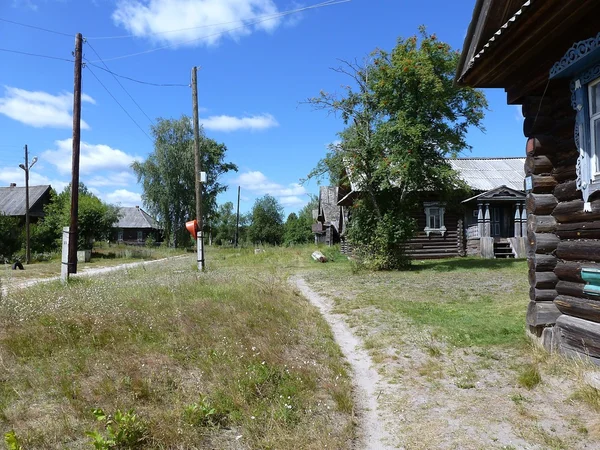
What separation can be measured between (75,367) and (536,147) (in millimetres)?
5834

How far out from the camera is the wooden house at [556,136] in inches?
181

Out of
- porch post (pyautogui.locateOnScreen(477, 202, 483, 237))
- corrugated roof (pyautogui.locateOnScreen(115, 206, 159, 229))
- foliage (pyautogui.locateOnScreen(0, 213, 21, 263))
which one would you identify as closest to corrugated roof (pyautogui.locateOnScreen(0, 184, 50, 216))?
foliage (pyautogui.locateOnScreen(0, 213, 21, 263))

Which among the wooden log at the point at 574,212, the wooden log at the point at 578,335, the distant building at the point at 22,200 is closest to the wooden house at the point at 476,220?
the wooden log at the point at 574,212

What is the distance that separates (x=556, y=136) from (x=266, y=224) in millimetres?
67323

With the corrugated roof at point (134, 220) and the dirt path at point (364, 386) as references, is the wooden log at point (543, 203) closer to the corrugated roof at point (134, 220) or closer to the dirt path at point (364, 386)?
the dirt path at point (364, 386)

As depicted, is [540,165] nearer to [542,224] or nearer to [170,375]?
[542,224]

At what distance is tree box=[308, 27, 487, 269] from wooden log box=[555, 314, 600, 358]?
11353mm

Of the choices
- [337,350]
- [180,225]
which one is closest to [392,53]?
[337,350]

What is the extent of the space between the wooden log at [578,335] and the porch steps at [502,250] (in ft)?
64.3

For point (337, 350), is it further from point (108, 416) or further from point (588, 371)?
point (108, 416)

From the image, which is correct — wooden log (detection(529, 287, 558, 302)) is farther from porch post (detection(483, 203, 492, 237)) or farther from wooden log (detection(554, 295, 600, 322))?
porch post (detection(483, 203, 492, 237))

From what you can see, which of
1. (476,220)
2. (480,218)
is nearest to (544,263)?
(480,218)

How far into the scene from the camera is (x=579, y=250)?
16.1 feet

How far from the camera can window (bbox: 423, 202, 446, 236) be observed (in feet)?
79.9
